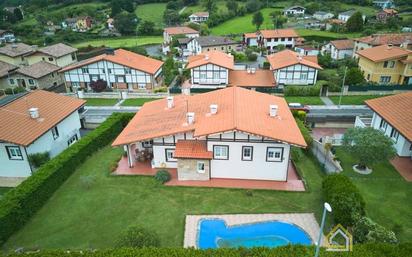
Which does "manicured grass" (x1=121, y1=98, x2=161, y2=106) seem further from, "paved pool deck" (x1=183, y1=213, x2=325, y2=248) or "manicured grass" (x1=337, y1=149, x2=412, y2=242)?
"manicured grass" (x1=337, y1=149, x2=412, y2=242)

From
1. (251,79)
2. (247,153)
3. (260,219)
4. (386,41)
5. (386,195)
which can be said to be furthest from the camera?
(386,41)

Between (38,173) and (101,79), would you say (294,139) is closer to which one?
(38,173)

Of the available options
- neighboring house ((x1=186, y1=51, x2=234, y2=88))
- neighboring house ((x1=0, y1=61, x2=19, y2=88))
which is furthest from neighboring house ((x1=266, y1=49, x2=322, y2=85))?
neighboring house ((x1=0, y1=61, x2=19, y2=88))

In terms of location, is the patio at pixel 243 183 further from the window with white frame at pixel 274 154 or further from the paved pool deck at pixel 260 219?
the paved pool deck at pixel 260 219

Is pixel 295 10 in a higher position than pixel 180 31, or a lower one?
higher

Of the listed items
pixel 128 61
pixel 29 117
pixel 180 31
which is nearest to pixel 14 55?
pixel 128 61

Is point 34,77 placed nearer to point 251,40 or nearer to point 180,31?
point 180,31
